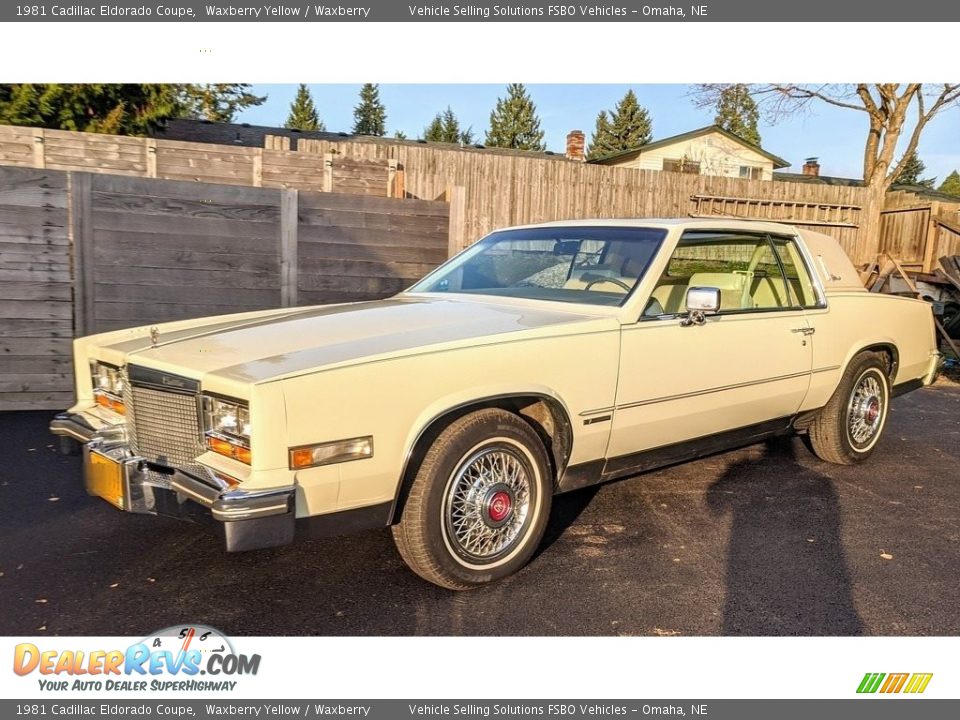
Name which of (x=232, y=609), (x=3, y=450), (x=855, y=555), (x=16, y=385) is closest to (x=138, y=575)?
(x=232, y=609)

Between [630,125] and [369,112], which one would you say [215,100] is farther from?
[369,112]

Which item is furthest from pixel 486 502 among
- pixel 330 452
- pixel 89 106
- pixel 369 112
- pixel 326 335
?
pixel 369 112

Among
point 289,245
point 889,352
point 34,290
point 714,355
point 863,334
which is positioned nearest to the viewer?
point 714,355

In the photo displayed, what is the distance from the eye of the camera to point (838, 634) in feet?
9.46

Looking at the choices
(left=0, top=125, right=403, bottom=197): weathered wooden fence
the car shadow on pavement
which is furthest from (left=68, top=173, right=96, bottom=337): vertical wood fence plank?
the car shadow on pavement

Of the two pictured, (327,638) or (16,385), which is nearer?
(327,638)

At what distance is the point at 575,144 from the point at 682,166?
158 inches

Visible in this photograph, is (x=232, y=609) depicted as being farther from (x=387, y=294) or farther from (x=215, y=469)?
(x=387, y=294)

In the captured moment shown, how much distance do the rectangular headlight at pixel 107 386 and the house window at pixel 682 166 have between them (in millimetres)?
25215

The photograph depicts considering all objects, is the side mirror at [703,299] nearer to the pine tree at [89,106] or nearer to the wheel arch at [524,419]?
the wheel arch at [524,419]

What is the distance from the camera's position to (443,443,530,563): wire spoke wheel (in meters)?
3.13

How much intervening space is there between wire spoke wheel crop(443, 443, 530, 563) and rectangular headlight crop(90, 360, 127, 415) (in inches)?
63.8

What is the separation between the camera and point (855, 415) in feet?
17.4

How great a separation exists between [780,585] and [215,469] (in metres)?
2.51
